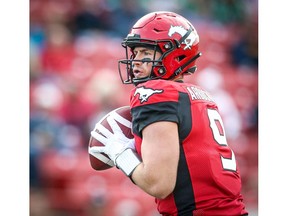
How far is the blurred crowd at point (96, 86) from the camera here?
3928mm

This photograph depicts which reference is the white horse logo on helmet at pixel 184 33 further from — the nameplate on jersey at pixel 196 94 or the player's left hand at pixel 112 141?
the player's left hand at pixel 112 141

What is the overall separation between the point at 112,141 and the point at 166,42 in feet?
1.32

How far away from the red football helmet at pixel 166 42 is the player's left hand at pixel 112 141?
0.59ft

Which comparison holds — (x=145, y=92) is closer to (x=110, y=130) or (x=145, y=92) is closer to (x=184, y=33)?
(x=110, y=130)

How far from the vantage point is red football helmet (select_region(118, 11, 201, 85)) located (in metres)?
2.07

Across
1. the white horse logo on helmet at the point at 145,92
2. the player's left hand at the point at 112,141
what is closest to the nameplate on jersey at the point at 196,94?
the white horse logo on helmet at the point at 145,92

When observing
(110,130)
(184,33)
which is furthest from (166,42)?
(110,130)

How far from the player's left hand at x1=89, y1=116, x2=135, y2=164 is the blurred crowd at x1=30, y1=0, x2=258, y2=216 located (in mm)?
1824

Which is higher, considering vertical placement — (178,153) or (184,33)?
(184,33)

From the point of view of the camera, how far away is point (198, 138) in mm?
1880

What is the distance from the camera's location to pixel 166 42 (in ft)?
6.83

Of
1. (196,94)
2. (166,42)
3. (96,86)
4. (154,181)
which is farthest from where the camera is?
(96,86)
